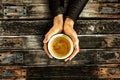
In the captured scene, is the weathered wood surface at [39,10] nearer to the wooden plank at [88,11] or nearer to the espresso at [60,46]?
the wooden plank at [88,11]

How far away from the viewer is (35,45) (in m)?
2.38

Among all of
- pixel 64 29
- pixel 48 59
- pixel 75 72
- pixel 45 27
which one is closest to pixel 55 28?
pixel 64 29

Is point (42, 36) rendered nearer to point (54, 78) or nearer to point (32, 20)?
point (32, 20)

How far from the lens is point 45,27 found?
2365mm

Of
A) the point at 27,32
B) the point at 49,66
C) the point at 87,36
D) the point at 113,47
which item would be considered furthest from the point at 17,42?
the point at 113,47

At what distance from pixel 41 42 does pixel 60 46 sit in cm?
30

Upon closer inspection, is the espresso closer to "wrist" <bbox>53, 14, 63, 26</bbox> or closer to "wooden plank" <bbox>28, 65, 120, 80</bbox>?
"wrist" <bbox>53, 14, 63, 26</bbox>

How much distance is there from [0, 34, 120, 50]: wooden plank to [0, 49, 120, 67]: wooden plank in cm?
4

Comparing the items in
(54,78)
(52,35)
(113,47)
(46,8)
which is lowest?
(54,78)

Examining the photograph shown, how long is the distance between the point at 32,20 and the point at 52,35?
0.33 m

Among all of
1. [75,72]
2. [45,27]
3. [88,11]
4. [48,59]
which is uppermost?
[88,11]

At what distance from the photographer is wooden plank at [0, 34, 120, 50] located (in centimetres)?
236

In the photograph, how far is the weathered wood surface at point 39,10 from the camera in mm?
2361

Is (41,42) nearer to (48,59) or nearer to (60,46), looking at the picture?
(48,59)
